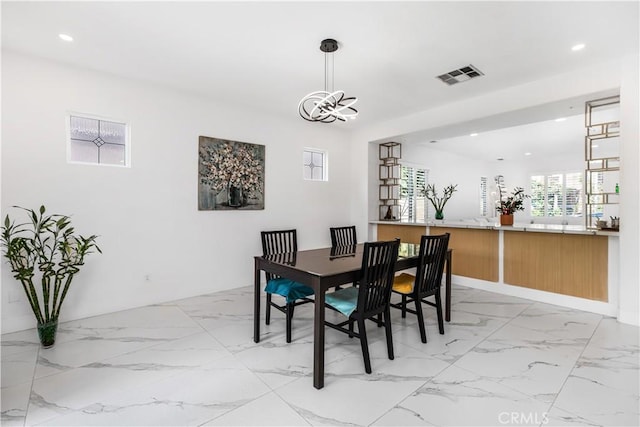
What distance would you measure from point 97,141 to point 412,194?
5867mm

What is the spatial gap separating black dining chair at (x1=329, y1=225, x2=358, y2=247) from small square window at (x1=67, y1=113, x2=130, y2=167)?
2.70m

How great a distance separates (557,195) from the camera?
8.77 m

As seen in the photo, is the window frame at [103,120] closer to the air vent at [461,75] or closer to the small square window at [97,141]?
the small square window at [97,141]

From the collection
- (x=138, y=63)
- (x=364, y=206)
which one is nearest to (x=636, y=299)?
(x=364, y=206)

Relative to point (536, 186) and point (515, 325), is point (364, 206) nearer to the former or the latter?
point (515, 325)

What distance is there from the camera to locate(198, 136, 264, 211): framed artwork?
4.19 meters

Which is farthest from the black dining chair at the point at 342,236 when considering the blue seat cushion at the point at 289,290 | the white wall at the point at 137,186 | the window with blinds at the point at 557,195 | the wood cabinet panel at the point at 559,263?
the window with blinds at the point at 557,195

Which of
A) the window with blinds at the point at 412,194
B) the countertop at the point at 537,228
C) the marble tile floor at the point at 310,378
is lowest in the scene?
the marble tile floor at the point at 310,378

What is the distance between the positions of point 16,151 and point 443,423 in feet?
13.9

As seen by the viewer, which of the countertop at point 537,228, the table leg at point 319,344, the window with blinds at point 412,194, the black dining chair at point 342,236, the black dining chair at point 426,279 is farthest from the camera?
the window with blinds at point 412,194

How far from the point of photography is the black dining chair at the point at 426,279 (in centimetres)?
282

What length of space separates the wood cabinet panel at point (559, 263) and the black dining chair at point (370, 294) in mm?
2676

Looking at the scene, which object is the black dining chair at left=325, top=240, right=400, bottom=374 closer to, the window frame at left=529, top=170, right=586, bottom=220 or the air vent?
the air vent

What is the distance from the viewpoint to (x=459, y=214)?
8.42m
